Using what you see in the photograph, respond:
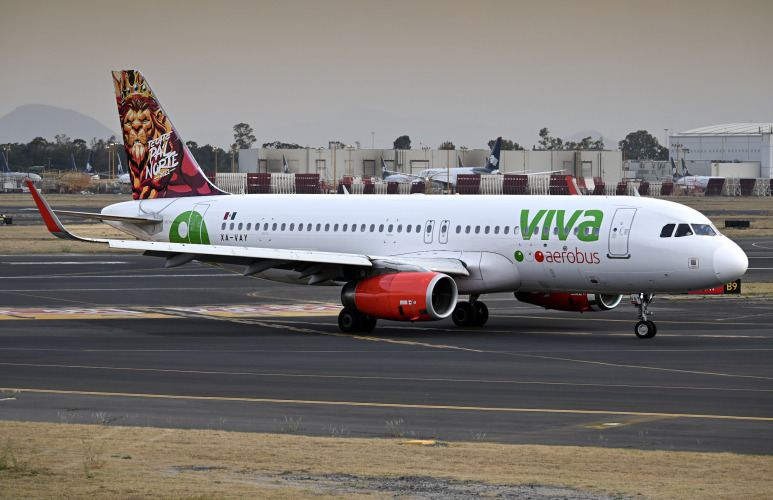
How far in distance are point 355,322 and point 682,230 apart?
34.6 feet

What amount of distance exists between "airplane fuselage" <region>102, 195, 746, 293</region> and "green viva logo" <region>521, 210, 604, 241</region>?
32mm

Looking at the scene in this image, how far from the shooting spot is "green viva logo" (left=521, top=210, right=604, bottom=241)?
37.2 m

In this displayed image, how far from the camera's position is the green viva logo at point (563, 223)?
1464 inches

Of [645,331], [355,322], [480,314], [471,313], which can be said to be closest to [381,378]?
[355,322]

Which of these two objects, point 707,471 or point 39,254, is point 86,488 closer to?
point 707,471

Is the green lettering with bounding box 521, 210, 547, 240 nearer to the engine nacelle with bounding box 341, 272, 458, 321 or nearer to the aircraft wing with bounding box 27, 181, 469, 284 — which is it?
the aircraft wing with bounding box 27, 181, 469, 284

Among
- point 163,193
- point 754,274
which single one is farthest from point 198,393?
point 754,274

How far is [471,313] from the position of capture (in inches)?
1601

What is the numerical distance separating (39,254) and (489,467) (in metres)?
64.3

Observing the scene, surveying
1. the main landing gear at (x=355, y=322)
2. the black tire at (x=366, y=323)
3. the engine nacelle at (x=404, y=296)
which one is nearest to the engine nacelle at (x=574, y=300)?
the engine nacelle at (x=404, y=296)

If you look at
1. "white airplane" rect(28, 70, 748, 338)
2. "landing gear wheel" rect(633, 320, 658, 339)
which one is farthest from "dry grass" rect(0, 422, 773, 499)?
"landing gear wheel" rect(633, 320, 658, 339)

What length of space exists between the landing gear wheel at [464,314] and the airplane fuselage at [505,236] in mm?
1617

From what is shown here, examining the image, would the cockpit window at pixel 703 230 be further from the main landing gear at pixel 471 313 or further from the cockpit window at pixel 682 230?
the main landing gear at pixel 471 313

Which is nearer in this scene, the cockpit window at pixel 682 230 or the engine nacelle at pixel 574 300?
the cockpit window at pixel 682 230
